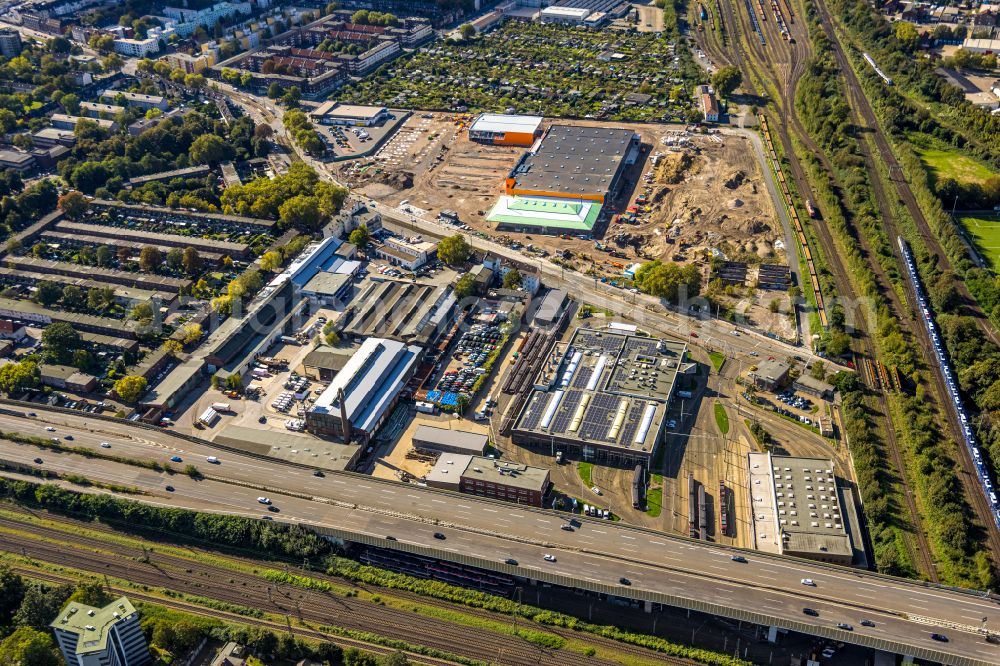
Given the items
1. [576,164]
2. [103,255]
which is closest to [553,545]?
[103,255]

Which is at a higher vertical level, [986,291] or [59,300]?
[59,300]

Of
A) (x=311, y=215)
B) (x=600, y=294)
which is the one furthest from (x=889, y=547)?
(x=311, y=215)

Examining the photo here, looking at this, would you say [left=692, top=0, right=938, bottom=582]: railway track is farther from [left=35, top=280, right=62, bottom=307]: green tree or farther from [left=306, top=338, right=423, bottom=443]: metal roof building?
[left=35, top=280, right=62, bottom=307]: green tree

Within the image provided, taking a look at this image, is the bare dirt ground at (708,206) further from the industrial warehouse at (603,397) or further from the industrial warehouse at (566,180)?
the industrial warehouse at (603,397)

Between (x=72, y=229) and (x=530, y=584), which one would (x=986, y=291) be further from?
(x=72, y=229)

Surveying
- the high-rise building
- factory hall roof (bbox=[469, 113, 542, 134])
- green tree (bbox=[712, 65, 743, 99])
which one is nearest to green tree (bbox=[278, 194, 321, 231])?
factory hall roof (bbox=[469, 113, 542, 134])
